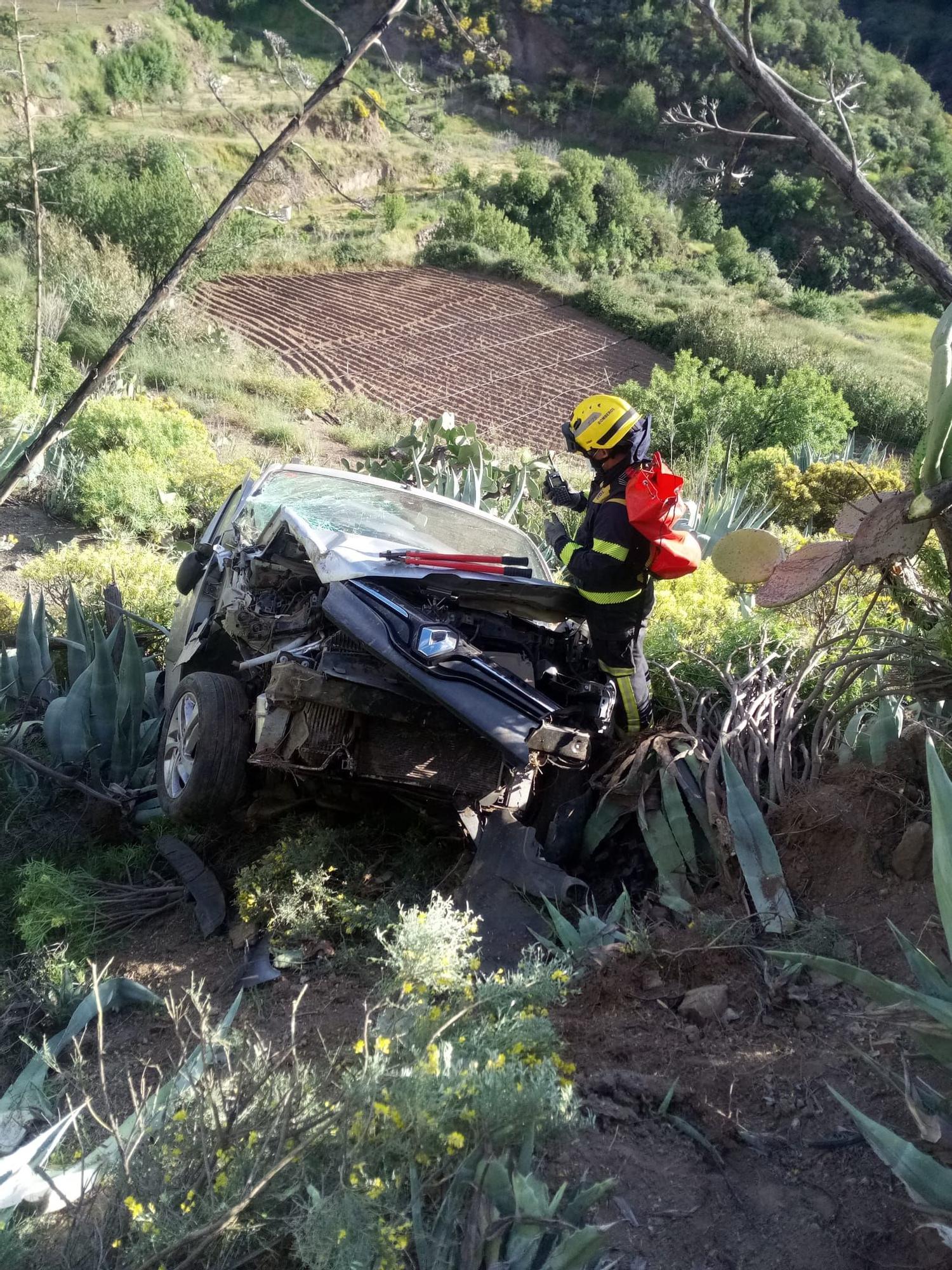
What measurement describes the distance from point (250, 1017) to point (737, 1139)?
1856mm

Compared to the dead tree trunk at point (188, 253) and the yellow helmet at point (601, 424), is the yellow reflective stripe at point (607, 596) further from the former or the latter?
the dead tree trunk at point (188, 253)

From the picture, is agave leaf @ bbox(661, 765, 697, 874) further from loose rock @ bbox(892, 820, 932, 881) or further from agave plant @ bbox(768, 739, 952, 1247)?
agave plant @ bbox(768, 739, 952, 1247)

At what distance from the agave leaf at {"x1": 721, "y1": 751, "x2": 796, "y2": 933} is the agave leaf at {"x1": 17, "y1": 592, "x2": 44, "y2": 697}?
4123mm

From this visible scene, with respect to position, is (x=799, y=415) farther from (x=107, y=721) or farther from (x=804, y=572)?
(x=804, y=572)

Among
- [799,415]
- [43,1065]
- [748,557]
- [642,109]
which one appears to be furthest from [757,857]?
[642,109]

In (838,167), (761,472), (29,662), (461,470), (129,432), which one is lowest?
(129,432)

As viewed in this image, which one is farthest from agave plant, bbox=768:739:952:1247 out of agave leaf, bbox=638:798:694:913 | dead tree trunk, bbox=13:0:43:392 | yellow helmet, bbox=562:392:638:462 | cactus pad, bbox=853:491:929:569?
dead tree trunk, bbox=13:0:43:392

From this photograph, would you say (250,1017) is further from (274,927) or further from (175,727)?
(175,727)

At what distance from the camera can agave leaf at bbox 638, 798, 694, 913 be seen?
4152 mm

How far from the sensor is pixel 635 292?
35250 millimetres

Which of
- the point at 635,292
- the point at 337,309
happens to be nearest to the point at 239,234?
the point at 337,309

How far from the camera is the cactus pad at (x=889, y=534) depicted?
254 cm

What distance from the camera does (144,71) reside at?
43.3m

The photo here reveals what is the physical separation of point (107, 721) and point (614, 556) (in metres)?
2.83
